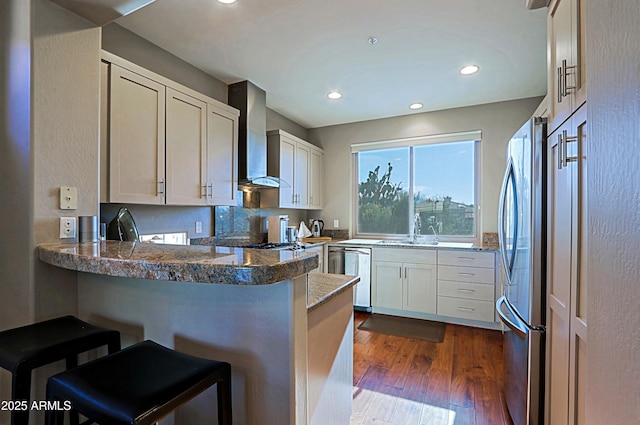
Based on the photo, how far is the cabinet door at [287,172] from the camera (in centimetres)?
363

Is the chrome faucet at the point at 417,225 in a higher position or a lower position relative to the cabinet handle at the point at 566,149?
lower

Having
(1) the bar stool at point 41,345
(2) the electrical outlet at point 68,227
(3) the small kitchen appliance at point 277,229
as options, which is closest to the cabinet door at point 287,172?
(3) the small kitchen appliance at point 277,229

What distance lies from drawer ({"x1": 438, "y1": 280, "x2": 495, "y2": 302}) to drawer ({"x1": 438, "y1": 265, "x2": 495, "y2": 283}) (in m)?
0.05

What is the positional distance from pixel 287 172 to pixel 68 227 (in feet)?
8.29

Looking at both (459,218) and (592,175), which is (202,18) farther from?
(459,218)

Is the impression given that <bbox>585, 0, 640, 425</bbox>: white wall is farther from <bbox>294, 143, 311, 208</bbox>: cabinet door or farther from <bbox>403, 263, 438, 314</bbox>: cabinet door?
<bbox>294, 143, 311, 208</bbox>: cabinet door

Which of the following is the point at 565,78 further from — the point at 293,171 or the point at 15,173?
the point at 293,171

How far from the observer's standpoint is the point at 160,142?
7.04 ft

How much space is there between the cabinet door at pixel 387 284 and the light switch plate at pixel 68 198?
3048mm

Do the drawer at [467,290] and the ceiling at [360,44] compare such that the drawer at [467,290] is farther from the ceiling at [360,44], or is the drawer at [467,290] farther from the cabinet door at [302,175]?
the ceiling at [360,44]

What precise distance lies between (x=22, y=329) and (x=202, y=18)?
2.01 metres

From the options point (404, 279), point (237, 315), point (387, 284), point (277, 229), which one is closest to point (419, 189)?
point (404, 279)

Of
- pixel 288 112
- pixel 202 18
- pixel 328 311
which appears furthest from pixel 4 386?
pixel 288 112

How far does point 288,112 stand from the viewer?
397 cm
